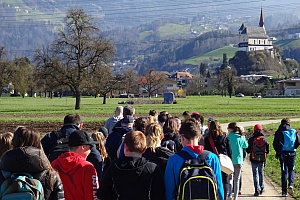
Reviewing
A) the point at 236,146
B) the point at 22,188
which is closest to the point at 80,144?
the point at 22,188

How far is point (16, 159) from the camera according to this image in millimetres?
5082

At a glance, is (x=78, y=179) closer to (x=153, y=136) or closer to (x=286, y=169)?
(x=153, y=136)

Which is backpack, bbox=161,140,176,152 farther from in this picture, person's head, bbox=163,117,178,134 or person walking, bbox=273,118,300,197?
person walking, bbox=273,118,300,197

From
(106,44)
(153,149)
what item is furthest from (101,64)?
(153,149)

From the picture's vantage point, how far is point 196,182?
5.99 meters

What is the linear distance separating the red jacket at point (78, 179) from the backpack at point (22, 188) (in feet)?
3.58

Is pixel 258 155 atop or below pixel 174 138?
below

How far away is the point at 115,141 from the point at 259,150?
465 cm

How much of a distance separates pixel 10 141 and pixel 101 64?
5903 centimetres

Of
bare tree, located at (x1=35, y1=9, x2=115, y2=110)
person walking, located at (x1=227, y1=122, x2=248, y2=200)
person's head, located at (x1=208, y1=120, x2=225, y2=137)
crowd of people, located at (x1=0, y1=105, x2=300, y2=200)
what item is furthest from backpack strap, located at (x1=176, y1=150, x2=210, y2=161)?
bare tree, located at (x1=35, y1=9, x2=115, y2=110)

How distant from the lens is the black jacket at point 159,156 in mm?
7238

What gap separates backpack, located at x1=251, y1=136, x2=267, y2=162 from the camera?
1282 centimetres

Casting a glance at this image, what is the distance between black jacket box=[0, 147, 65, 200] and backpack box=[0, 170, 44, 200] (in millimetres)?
69

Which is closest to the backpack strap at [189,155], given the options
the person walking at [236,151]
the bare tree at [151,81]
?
the person walking at [236,151]
